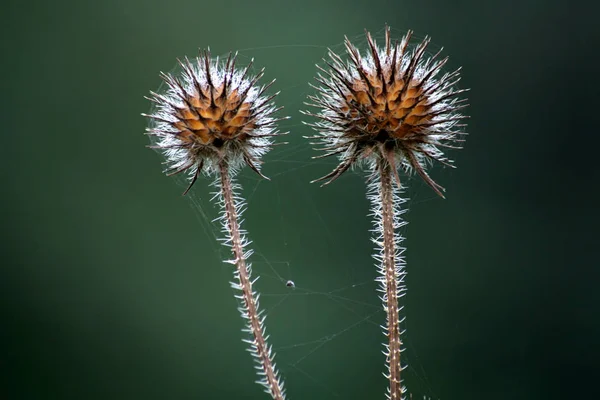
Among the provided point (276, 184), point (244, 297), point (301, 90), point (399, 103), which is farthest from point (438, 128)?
point (301, 90)

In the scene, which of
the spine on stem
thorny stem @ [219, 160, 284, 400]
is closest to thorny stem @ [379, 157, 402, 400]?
the spine on stem

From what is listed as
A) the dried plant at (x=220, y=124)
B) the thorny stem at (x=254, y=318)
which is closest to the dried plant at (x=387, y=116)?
the dried plant at (x=220, y=124)

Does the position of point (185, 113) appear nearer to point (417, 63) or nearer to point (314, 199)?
point (417, 63)

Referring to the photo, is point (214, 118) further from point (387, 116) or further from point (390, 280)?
point (390, 280)

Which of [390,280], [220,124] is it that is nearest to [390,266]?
[390,280]

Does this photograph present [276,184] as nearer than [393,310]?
No

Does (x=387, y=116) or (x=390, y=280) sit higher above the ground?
(x=387, y=116)

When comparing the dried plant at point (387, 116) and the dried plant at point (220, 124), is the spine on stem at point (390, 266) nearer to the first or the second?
the dried plant at point (387, 116)
